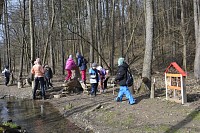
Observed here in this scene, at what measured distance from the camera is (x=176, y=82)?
11156 mm

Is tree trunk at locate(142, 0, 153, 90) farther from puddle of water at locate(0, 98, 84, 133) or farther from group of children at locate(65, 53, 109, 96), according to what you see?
puddle of water at locate(0, 98, 84, 133)

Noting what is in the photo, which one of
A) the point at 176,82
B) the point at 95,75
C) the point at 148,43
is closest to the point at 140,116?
the point at 176,82

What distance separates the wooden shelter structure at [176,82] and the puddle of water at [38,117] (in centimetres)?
391

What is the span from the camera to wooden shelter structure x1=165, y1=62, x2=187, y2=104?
34.7 feet

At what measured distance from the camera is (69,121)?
1058 cm

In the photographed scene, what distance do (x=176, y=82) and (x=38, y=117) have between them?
544 cm

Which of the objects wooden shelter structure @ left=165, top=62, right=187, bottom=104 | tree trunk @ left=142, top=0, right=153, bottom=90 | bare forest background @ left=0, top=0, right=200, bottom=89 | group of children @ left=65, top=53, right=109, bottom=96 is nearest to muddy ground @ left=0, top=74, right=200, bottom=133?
wooden shelter structure @ left=165, top=62, right=187, bottom=104

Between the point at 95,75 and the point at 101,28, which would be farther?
the point at 101,28

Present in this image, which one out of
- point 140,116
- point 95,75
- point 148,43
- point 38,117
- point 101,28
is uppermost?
point 101,28

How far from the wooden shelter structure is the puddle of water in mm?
3907

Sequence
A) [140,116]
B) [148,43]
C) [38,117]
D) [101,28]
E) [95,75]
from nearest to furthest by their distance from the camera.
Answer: [140,116], [38,117], [148,43], [95,75], [101,28]

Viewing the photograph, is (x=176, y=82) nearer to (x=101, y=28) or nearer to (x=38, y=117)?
(x=38, y=117)

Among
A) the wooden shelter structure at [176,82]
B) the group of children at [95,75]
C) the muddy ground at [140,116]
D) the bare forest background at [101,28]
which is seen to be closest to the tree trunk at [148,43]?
the muddy ground at [140,116]

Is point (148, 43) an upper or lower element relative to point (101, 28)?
lower
